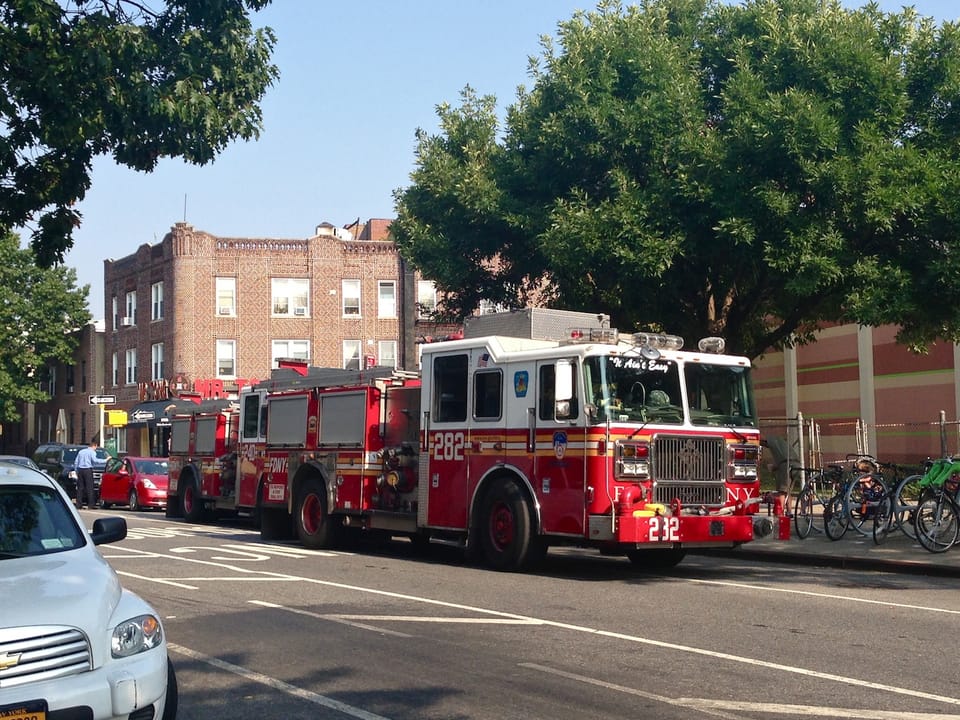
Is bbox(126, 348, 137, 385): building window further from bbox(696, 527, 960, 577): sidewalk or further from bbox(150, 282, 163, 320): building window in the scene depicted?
bbox(696, 527, 960, 577): sidewalk

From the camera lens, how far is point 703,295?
2042 cm

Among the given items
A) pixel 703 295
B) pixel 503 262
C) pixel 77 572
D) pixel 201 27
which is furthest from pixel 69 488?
pixel 77 572

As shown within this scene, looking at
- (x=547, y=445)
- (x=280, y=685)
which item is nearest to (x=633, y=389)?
(x=547, y=445)

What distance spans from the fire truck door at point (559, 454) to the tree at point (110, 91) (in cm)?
457

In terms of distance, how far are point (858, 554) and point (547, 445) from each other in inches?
200

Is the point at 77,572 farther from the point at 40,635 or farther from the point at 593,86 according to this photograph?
the point at 593,86

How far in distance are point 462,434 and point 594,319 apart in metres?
2.35

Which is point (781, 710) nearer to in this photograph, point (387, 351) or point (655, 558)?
point (655, 558)

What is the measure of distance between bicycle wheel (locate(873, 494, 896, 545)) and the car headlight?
43.3 feet

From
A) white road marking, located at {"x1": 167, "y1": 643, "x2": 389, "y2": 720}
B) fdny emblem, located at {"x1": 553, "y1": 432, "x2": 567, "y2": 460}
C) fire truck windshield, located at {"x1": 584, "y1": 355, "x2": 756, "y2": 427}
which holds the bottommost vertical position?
white road marking, located at {"x1": 167, "y1": 643, "x2": 389, "y2": 720}

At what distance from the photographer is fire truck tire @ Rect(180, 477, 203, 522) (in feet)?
82.3

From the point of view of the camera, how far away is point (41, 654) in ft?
17.8

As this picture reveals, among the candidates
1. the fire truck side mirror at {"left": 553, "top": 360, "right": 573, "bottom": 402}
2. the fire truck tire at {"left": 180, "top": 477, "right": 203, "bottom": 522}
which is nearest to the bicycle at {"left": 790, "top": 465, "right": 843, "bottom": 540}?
the fire truck side mirror at {"left": 553, "top": 360, "right": 573, "bottom": 402}

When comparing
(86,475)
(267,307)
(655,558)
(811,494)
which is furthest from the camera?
(267,307)
